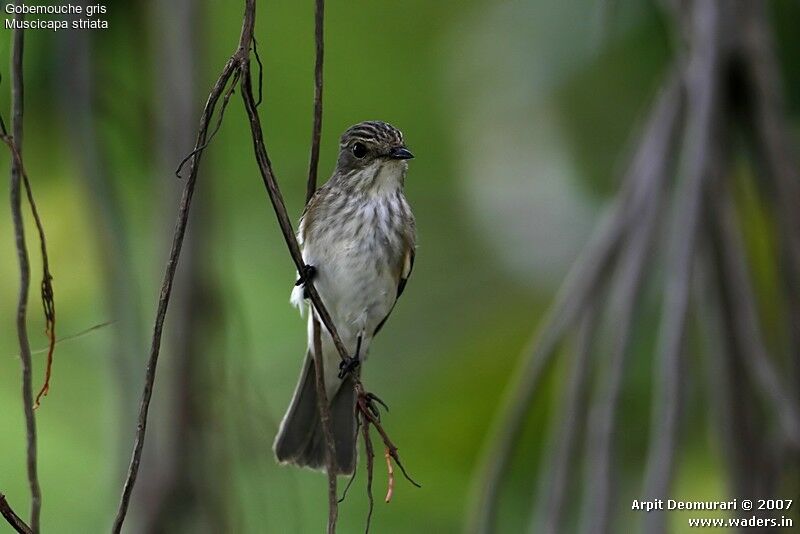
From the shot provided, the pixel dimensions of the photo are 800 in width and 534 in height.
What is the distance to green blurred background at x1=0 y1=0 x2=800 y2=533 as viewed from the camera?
13.1ft

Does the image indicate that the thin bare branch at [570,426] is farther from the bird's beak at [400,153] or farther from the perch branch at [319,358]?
the perch branch at [319,358]

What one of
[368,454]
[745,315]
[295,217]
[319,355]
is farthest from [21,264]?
[295,217]

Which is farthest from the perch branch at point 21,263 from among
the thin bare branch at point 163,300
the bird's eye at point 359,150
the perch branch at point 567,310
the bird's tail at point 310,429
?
the perch branch at point 567,310

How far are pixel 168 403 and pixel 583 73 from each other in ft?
12.9

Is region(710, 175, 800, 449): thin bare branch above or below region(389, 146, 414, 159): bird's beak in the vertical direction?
below

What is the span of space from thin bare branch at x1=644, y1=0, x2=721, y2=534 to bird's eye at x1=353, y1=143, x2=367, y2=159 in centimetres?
105

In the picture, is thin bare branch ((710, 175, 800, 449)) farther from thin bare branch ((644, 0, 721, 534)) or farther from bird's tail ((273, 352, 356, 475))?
bird's tail ((273, 352, 356, 475))

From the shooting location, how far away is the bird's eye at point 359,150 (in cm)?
337

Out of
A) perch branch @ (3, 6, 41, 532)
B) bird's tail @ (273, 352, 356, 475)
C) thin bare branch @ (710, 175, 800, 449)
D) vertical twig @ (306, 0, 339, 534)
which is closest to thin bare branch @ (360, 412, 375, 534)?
vertical twig @ (306, 0, 339, 534)

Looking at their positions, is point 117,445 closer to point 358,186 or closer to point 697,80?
point 358,186

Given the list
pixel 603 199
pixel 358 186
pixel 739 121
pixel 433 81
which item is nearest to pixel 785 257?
pixel 739 121

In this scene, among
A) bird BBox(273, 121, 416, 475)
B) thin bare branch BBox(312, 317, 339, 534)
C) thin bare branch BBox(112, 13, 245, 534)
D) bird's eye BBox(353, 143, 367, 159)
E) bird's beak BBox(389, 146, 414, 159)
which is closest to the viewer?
thin bare branch BBox(112, 13, 245, 534)

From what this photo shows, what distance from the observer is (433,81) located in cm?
750

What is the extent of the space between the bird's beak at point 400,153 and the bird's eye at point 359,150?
0.48 feet
